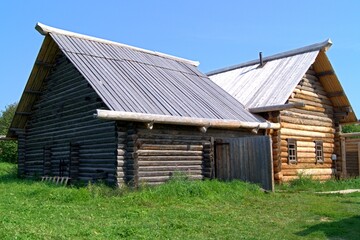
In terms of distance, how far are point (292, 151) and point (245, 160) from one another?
5328 mm

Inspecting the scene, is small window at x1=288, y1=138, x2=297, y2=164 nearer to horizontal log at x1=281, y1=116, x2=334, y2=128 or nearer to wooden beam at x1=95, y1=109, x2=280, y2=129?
horizontal log at x1=281, y1=116, x2=334, y2=128

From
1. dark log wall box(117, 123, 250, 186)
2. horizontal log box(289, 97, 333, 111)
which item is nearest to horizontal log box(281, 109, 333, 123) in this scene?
horizontal log box(289, 97, 333, 111)

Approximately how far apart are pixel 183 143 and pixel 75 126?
4504 millimetres

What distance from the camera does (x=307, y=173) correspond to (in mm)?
20828

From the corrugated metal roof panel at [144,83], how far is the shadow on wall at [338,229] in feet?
22.8

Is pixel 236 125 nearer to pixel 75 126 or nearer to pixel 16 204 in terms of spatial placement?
pixel 75 126

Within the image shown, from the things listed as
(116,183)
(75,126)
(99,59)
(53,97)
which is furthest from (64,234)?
(53,97)

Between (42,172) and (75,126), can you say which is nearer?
(75,126)

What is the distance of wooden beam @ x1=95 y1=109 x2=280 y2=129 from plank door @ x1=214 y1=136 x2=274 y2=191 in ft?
2.52

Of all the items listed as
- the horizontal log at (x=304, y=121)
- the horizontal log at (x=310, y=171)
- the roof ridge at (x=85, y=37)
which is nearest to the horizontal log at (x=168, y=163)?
the horizontal log at (x=310, y=171)

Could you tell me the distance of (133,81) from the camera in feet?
54.5

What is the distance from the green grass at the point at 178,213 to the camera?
8.12 meters

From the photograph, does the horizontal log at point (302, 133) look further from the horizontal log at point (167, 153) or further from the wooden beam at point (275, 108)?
the horizontal log at point (167, 153)

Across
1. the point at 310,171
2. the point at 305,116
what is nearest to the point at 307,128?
the point at 305,116
